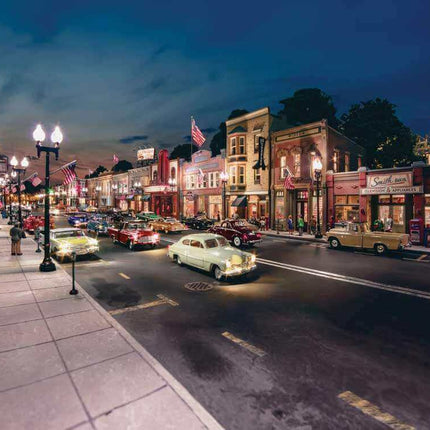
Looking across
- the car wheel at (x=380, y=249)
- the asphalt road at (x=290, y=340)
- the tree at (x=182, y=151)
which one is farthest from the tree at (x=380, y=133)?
the tree at (x=182, y=151)

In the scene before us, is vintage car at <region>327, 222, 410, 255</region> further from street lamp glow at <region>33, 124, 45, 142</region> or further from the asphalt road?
street lamp glow at <region>33, 124, 45, 142</region>

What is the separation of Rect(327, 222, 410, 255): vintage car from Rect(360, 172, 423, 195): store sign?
318 inches

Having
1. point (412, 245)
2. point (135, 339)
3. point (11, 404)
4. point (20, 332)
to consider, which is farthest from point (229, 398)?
point (412, 245)

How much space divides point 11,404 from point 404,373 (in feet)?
20.5

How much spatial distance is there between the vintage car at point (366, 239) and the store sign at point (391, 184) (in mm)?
8082

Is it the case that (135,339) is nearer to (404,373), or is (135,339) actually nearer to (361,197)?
(404,373)

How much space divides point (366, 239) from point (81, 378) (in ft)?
56.7

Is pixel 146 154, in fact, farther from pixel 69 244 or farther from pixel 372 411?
pixel 372 411

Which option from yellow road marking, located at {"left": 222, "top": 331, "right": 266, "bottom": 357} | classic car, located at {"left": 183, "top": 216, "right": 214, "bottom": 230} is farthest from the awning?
yellow road marking, located at {"left": 222, "top": 331, "right": 266, "bottom": 357}

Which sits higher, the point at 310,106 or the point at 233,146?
the point at 310,106

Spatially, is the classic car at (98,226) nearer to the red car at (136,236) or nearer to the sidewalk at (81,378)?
the red car at (136,236)

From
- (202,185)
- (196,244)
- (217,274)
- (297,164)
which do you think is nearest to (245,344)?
(217,274)

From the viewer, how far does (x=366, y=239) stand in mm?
17578

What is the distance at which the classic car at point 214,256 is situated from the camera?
10.8m
